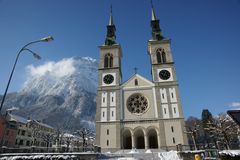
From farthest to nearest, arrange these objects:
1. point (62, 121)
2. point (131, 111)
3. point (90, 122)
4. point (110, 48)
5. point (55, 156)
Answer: point (90, 122), point (62, 121), point (110, 48), point (131, 111), point (55, 156)

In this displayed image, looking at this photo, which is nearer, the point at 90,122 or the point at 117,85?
the point at 117,85

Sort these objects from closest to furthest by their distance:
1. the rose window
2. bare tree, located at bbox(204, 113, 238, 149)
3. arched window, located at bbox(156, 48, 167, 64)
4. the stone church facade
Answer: bare tree, located at bbox(204, 113, 238, 149) < the stone church facade < the rose window < arched window, located at bbox(156, 48, 167, 64)

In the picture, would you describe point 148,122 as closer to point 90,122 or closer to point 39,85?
point 90,122

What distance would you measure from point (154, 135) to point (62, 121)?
4216 inches

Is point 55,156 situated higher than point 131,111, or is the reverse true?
point 131,111

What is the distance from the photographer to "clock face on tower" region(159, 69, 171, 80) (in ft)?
104

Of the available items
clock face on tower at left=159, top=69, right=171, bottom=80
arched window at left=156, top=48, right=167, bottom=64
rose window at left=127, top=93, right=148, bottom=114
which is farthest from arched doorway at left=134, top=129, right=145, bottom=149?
arched window at left=156, top=48, right=167, bottom=64

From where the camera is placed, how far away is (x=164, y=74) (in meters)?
32.0

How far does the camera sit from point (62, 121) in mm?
123062

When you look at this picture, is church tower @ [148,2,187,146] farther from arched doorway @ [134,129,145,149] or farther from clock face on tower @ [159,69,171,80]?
arched doorway @ [134,129,145,149]

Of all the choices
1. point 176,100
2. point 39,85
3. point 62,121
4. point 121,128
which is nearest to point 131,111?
point 121,128

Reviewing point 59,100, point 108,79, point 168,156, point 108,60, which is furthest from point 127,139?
point 59,100

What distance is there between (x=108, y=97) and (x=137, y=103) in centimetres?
557

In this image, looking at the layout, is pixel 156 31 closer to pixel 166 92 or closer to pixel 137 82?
pixel 137 82
